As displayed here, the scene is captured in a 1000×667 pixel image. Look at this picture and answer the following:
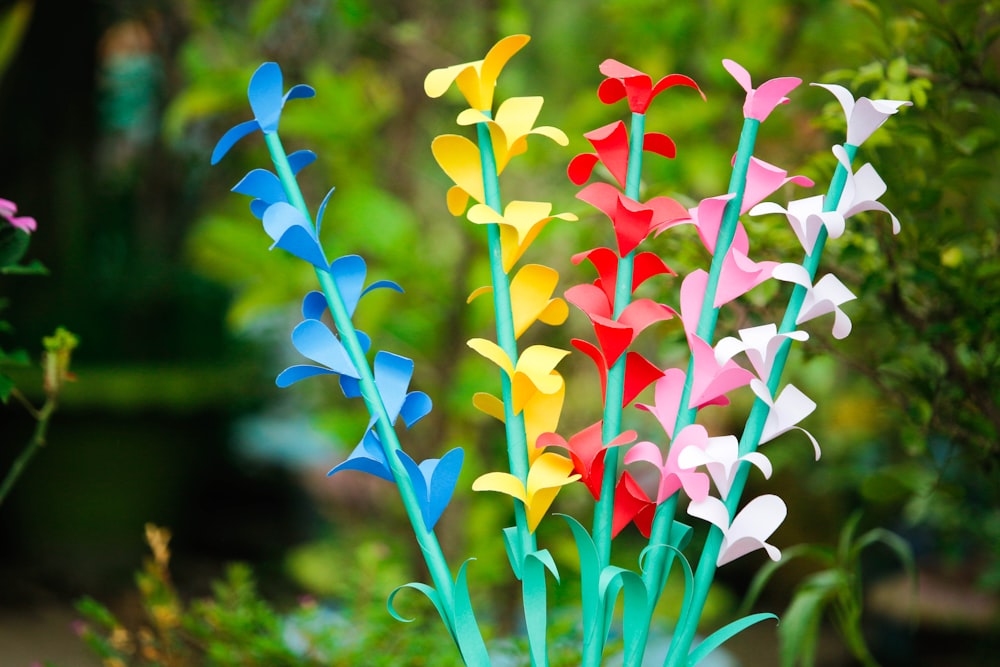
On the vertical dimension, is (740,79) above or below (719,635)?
above

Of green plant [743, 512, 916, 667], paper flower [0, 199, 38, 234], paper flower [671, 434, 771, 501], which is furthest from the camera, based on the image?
green plant [743, 512, 916, 667]

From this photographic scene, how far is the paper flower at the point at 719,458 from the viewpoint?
A: 1.13 feet

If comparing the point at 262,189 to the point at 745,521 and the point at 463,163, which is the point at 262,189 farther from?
the point at 745,521

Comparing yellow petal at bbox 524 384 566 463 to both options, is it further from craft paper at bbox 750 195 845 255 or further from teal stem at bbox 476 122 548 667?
craft paper at bbox 750 195 845 255

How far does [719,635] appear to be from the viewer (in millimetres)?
373

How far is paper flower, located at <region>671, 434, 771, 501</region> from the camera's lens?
345 mm

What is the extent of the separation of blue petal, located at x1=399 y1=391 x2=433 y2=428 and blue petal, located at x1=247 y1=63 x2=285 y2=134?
0.44 ft

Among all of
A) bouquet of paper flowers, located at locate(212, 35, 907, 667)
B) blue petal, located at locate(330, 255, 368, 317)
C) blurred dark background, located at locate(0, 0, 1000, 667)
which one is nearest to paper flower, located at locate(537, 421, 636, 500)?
bouquet of paper flowers, located at locate(212, 35, 907, 667)

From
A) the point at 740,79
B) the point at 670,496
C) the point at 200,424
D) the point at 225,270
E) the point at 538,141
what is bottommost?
the point at 200,424

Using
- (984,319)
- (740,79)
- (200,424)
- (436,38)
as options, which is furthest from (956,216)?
(200,424)

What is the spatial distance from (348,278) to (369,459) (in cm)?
8

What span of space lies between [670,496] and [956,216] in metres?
0.41

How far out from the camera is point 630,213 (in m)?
0.38

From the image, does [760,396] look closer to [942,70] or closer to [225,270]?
[942,70]
